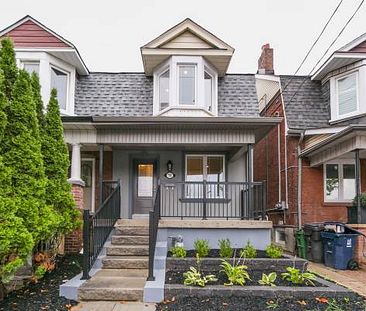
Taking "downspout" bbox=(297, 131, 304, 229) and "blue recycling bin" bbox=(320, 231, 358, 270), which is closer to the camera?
"blue recycling bin" bbox=(320, 231, 358, 270)

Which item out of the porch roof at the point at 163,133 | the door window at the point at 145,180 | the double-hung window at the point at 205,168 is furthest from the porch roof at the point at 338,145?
the door window at the point at 145,180

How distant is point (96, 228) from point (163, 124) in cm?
371

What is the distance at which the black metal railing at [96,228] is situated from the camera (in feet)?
21.1

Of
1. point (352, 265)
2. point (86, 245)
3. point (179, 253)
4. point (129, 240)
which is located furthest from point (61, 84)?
point (352, 265)

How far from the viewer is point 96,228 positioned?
23.2ft

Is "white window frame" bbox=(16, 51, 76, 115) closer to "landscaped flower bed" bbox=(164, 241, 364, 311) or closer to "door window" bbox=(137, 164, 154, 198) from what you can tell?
"door window" bbox=(137, 164, 154, 198)

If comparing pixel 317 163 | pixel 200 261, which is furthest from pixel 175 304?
pixel 317 163

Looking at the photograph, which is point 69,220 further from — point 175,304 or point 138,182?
point 138,182

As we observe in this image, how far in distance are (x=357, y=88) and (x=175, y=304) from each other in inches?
374

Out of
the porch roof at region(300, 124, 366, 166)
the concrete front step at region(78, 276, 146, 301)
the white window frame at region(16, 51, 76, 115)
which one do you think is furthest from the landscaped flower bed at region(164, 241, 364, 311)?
the white window frame at region(16, 51, 76, 115)

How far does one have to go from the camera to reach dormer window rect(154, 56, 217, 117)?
445 inches

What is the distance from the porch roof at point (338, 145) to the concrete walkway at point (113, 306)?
6.25 metres

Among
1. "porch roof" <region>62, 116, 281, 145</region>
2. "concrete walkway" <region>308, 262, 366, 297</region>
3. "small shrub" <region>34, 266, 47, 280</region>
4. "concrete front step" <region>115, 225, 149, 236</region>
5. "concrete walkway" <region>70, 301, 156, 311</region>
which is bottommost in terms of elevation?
"concrete walkway" <region>308, 262, 366, 297</region>

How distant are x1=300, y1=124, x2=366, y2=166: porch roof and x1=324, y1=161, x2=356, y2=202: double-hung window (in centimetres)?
76
